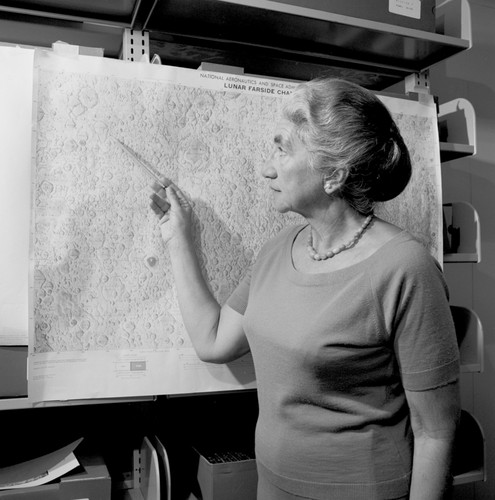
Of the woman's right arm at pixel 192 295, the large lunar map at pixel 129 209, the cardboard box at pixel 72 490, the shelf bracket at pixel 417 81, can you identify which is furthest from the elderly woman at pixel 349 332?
the shelf bracket at pixel 417 81

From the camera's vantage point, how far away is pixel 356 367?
931mm

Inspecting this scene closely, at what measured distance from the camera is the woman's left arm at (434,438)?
2.95ft

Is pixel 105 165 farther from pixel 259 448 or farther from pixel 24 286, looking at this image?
pixel 259 448

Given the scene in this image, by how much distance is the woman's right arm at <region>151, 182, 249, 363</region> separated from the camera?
1.16 metres

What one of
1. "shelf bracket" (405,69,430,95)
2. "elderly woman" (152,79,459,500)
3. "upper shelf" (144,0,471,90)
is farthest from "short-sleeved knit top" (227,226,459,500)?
"shelf bracket" (405,69,430,95)

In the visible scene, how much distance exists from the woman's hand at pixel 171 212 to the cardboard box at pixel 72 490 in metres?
0.53

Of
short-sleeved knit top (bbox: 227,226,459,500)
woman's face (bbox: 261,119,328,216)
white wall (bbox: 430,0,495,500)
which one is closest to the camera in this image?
short-sleeved knit top (bbox: 227,226,459,500)

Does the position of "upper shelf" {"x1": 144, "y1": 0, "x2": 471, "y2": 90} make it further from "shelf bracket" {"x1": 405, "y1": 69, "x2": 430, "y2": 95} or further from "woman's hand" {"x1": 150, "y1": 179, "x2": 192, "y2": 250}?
"woman's hand" {"x1": 150, "y1": 179, "x2": 192, "y2": 250}

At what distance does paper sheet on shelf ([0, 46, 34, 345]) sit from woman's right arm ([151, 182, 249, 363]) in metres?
0.28

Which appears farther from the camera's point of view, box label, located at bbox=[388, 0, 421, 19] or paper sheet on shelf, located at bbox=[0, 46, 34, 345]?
box label, located at bbox=[388, 0, 421, 19]

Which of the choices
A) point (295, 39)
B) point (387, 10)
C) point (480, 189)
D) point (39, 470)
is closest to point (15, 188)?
point (39, 470)

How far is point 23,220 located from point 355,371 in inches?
28.8

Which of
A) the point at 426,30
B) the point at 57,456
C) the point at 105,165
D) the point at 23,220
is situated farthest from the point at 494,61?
the point at 57,456

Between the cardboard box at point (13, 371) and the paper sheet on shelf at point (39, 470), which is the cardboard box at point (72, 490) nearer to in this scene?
the paper sheet on shelf at point (39, 470)
